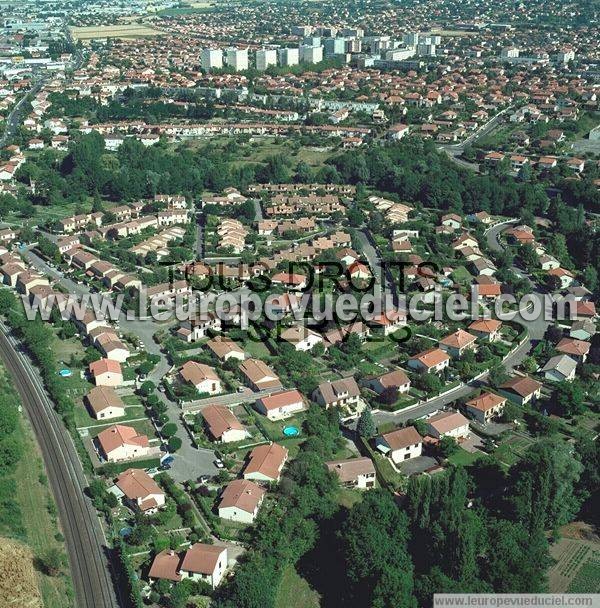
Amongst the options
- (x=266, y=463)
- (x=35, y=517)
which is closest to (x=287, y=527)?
(x=266, y=463)

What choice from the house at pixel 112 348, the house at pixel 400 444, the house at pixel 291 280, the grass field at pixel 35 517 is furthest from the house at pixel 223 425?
the house at pixel 291 280

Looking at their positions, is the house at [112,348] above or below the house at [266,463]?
above

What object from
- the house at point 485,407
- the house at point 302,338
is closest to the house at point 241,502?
the house at point 485,407

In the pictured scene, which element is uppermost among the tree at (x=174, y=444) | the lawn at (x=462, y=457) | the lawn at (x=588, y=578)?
the tree at (x=174, y=444)

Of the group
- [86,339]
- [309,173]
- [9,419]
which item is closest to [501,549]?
[9,419]

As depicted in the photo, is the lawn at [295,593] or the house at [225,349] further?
the house at [225,349]

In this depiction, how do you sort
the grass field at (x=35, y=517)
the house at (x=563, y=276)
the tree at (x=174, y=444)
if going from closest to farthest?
1. the grass field at (x=35, y=517)
2. the tree at (x=174, y=444)
3. the house at (x=563, y=276)

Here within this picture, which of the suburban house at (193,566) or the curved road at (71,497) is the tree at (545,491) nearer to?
the suburban house at (193,566)

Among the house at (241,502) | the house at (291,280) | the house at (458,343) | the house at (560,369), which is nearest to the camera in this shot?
the house at (241,502)

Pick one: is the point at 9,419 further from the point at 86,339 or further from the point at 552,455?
the point at 552,455
